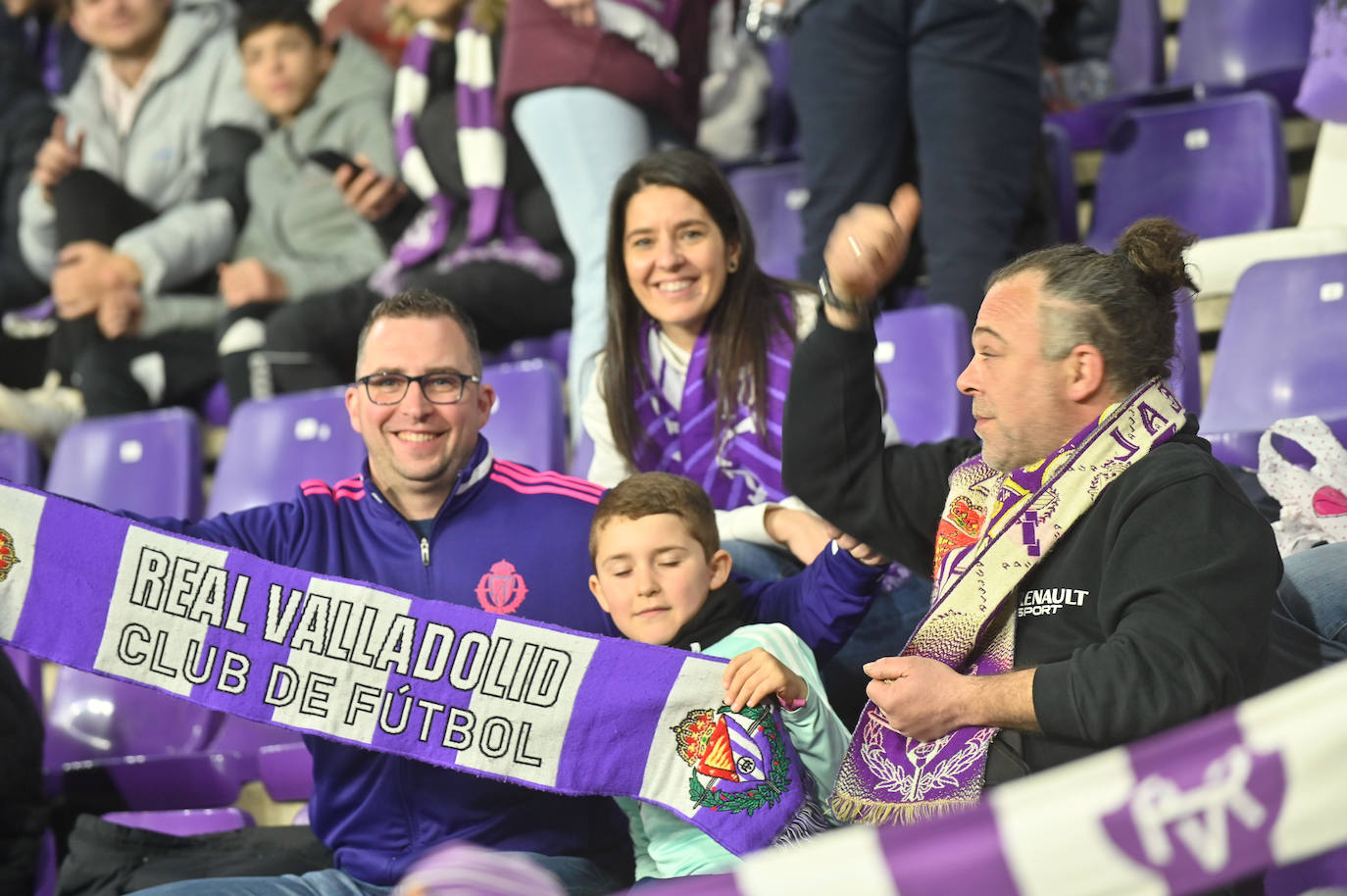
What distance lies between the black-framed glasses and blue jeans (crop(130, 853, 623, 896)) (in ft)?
2.34

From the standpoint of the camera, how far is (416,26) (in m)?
4.58

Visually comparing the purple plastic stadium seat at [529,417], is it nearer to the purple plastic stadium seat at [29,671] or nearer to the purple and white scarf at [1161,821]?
the purple plastic stadium seat at [29,671]

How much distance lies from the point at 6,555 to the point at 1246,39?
12.2 ft

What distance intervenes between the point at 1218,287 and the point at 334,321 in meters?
2.35

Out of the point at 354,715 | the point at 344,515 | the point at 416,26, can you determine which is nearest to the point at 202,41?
the point at 416,26

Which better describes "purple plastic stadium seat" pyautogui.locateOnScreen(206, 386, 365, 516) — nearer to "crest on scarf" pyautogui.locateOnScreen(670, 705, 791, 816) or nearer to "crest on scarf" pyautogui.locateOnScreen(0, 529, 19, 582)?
"crest on scarf" pyautogui.locateOnScreen(0, 529, 19, 582)

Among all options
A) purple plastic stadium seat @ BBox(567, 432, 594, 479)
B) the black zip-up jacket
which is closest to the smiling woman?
purple plastic stadium seat @ BBox(567, 432, 594, 479)

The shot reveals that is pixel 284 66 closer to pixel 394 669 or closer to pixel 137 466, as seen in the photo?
pixel 137 466

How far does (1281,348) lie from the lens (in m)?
3.08

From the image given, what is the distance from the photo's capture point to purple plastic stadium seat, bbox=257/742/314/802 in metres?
2.97

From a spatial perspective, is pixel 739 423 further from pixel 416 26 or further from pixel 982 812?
pixel 416 26

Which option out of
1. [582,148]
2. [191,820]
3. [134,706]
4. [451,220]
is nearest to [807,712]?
[191,820]

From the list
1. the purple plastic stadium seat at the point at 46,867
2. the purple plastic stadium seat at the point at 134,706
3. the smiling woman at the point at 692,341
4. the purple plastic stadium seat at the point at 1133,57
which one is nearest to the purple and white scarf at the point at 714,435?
the smiling woman at the point at 692,341

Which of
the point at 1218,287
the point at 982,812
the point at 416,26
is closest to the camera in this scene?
the point at 982,812
